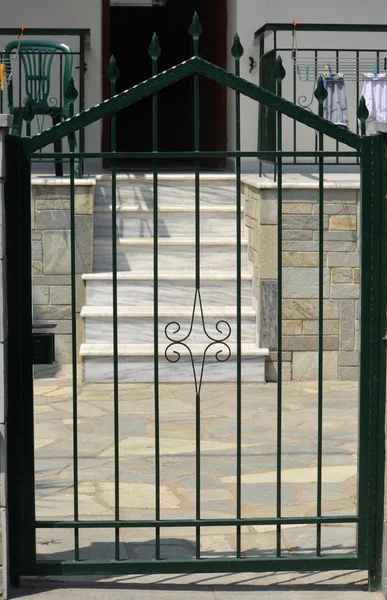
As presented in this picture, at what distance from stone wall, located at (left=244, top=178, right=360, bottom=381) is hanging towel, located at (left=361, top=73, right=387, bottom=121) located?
1.72 m

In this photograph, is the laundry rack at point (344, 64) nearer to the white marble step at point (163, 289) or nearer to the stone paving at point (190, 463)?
the white marble step at point (163, 289)

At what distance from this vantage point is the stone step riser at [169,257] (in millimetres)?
A: 8758

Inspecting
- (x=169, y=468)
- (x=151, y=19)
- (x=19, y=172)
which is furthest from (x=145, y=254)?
(x=151, y=19)

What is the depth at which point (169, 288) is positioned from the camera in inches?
335

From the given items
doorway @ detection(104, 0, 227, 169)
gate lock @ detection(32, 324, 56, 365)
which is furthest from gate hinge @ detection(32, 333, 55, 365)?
doorway @ detection(104, 0, 227, 169)

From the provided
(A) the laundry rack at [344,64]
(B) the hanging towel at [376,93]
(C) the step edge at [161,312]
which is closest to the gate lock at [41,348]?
(C) the step edge at [161,312]

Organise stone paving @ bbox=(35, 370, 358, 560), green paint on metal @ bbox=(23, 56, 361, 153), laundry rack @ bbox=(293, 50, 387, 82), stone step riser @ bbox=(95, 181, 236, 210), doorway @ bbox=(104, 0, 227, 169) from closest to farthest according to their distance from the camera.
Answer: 1. green paint on metal @ bbox=(23, 56, 361, 153)
2. stone paving @ bbox=(35, 370, 358, 560)
3. stone step riser @ bbox=(95, 181, 236, 210)
4. laundry rack @ bbox=(293, 50, 387, 82)
5. doorway @ bbox=(104, 0, 227, 169)

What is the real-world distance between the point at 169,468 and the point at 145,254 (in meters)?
3.11

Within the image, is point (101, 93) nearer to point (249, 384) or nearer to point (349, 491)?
point (249, 384)

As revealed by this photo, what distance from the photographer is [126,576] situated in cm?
443

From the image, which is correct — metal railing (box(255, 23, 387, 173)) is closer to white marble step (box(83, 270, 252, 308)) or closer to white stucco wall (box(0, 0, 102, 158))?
white stucco wall (box(0, 0, 102, 158))

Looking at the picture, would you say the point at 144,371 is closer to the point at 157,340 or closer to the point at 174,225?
the point at 174,225

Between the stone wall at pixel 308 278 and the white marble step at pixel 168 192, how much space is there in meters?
1.07

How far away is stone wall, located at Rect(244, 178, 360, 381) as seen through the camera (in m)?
8.09
